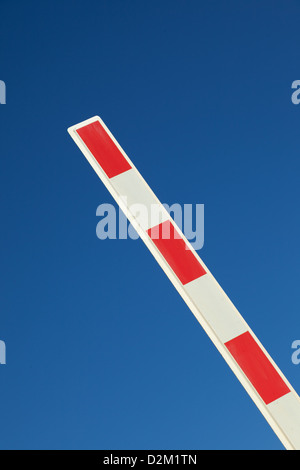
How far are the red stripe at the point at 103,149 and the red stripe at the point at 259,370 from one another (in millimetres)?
416

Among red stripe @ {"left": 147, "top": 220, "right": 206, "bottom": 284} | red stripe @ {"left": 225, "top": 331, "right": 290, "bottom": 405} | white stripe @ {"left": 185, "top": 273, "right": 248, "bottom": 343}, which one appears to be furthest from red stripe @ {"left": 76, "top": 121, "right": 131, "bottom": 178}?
red stripe @ {"left": 225, "top": 331, "right": 290, "bottom": 405}

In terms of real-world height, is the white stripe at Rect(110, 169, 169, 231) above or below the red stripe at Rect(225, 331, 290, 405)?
above

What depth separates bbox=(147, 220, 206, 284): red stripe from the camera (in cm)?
111

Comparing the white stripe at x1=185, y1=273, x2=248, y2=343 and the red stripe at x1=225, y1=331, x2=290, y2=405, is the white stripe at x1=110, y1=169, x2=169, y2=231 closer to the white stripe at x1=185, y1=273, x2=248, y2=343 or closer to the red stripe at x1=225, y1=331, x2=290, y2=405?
the white stripe at x1=185, y1=273, x2=248, y2=343

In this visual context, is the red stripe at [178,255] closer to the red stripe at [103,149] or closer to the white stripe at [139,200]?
the white stripe at [139,200]

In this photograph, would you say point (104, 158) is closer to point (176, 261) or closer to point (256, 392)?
point (176, 261)

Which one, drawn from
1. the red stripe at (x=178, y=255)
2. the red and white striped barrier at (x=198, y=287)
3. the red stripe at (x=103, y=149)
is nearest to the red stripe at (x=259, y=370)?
the red and white striped barrier at (x=198, y=287)

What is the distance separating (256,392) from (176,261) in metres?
0.28

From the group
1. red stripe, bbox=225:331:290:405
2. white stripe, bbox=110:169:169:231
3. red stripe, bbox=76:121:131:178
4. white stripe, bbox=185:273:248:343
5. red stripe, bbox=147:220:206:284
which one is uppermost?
red stripe, bbox=76:121:131:178

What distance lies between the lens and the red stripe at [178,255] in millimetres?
1110

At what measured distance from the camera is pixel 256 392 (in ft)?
3.42

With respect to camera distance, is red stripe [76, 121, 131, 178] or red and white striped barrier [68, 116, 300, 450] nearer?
red and white striped barrier [68, 116, 300, 450]

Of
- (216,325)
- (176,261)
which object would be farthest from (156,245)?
(216,325)
